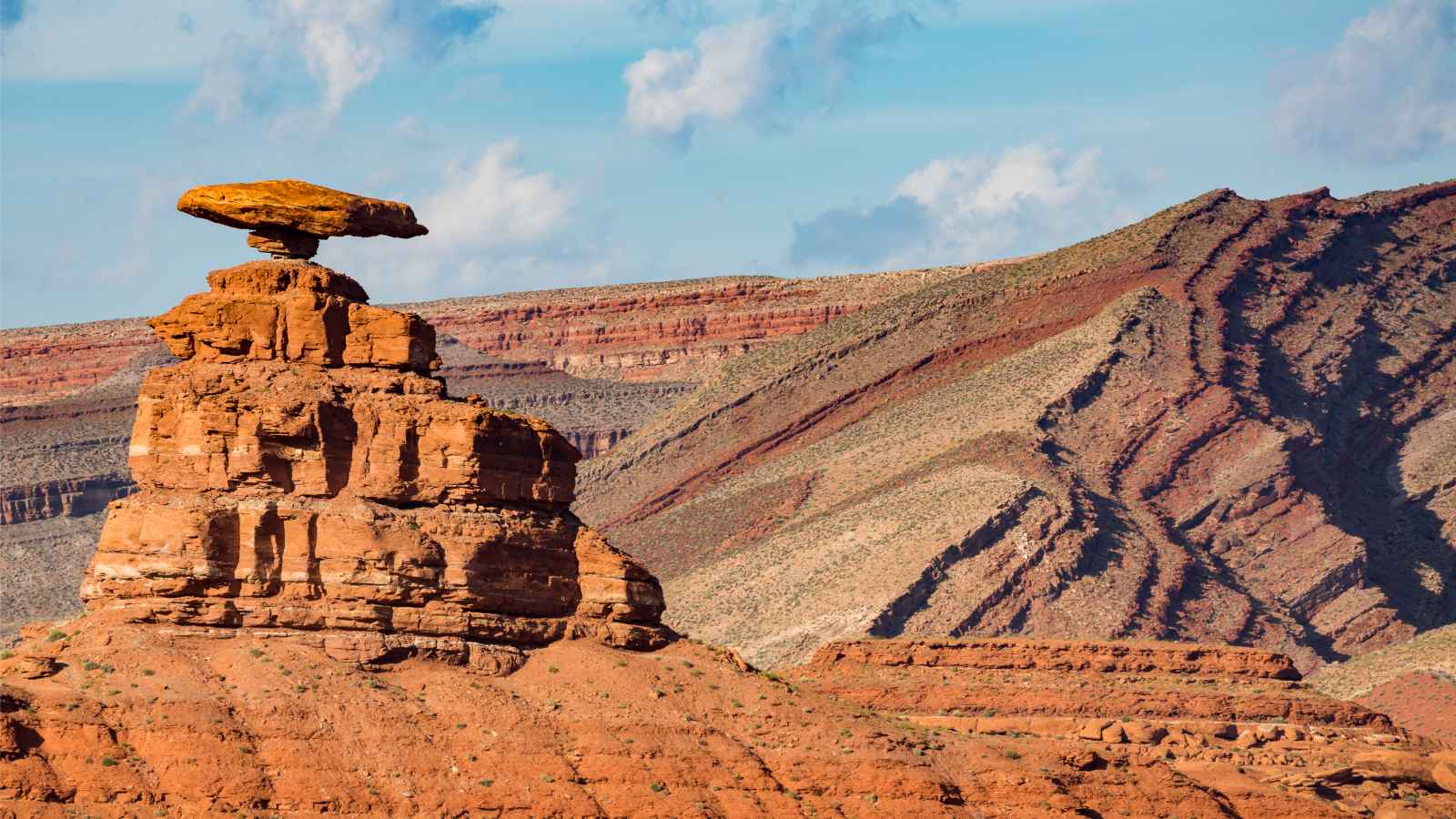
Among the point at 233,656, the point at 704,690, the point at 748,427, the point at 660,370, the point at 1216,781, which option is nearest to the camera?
the point at 233,656

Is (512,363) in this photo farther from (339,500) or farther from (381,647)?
(381,647)

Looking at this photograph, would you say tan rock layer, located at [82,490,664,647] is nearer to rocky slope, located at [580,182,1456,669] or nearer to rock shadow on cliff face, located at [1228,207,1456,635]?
rocky slope, located at [580,182,1456,669]

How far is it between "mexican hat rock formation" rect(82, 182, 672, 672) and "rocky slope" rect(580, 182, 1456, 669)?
3803 cm

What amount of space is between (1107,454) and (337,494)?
6212 centimetres

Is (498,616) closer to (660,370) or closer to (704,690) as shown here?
(704,690)

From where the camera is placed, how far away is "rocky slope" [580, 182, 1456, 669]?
97188 millimetres

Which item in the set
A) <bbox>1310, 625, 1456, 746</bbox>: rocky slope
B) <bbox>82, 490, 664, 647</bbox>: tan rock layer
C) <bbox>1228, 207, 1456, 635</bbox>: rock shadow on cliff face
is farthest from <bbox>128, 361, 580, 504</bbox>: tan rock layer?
<bbox>1228, 207, 1456, 635</bbox>: rock shadow on cliff face

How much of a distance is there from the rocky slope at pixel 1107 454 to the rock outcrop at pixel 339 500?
37976 millimetres

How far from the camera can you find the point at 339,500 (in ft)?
167

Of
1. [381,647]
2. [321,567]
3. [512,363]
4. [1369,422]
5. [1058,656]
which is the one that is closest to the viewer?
[381,647]

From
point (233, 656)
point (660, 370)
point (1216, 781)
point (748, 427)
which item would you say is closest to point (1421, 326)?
point (748, 427)

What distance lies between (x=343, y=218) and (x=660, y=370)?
359ft

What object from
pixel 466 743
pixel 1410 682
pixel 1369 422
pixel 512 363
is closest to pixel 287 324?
pixel 466 743

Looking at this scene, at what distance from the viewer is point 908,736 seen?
5403 centimetres
